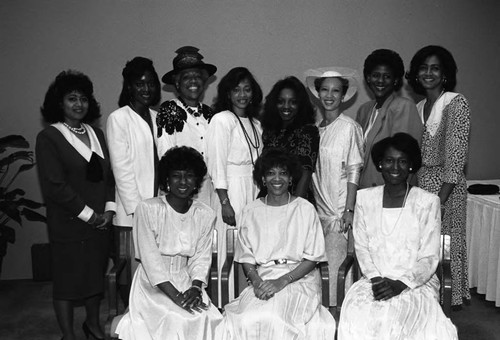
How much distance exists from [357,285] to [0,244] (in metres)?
3.17

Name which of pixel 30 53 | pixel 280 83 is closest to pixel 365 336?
pixel 280 83

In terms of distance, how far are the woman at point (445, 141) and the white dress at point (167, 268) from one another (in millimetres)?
1527

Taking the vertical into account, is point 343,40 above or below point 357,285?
above

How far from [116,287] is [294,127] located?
5.02ft

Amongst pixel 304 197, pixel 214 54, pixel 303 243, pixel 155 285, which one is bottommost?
pixel 155 285

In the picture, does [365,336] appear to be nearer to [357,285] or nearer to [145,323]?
[357,285]

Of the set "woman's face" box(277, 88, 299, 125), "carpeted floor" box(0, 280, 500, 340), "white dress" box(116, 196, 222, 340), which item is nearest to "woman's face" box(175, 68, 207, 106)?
"woman's face" box(277, 88, 299, 125)

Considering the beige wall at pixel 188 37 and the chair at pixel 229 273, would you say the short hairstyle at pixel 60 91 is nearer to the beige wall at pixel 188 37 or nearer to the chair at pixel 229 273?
the chair at pixel 229 273

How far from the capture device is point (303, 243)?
136 inches

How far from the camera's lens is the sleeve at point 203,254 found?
3436 mm

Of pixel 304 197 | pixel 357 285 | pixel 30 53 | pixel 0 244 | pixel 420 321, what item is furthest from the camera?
pixel 30 53

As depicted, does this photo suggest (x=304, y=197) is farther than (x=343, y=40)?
No

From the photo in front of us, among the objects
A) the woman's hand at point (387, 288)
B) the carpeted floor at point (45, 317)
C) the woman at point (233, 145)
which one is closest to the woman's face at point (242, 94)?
the woman at point (233, 145)

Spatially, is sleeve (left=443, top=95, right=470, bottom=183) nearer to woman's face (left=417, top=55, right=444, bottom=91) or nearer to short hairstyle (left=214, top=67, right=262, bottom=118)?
woman's face (left=417, top=55, right=444, bottom=91)
